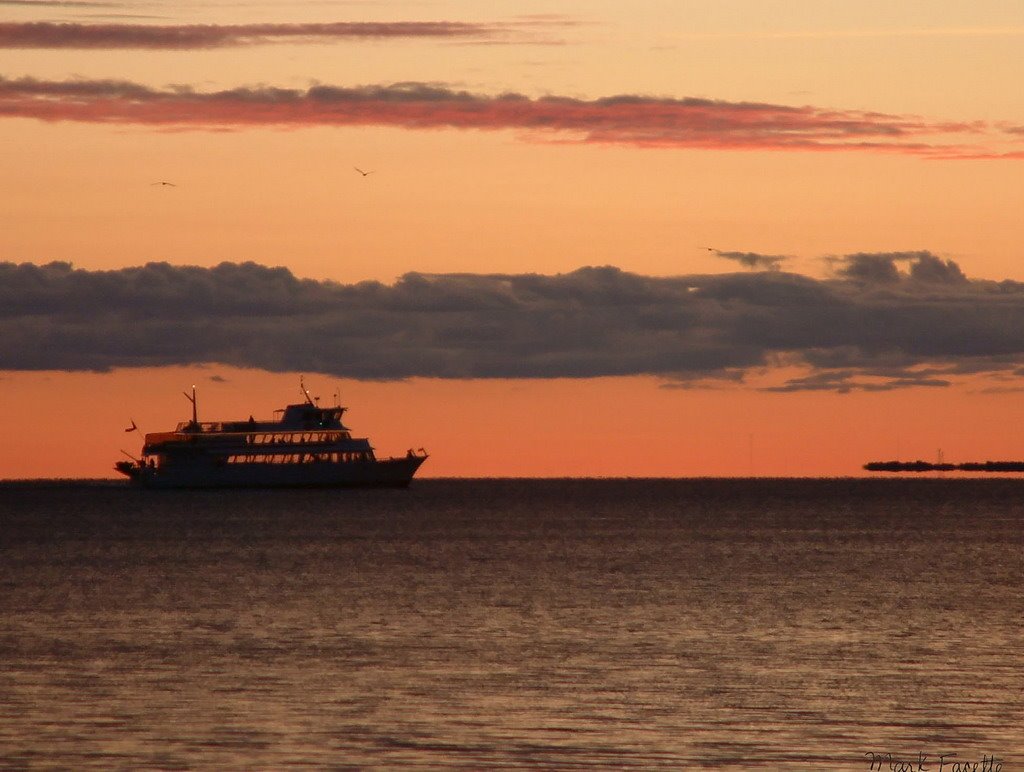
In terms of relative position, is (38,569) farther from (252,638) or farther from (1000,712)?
(1000,712)

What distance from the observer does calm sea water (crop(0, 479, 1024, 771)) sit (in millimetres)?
35250

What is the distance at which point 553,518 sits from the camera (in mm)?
186500

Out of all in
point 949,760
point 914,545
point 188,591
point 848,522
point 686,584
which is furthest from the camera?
point 848,522

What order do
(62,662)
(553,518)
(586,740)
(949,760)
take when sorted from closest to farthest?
(949,760)
(586,740)
(62,662)
(553,518)

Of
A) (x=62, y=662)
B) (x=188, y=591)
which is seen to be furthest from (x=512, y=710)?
(x=188, y=591)

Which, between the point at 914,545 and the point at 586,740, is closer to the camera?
the point at 586,740

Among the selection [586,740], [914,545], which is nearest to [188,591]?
[586,740]

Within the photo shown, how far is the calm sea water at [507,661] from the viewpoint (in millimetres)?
35250

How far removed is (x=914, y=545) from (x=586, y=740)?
301 ft

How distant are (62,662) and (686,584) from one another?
38430 mm

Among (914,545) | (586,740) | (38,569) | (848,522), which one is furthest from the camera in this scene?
(848,522)

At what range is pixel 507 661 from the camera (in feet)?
159

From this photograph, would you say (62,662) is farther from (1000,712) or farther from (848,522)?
(848,522)

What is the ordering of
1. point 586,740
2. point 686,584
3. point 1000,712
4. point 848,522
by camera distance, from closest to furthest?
point 586,740
point 1000,712
point 686,584
point 848,522
